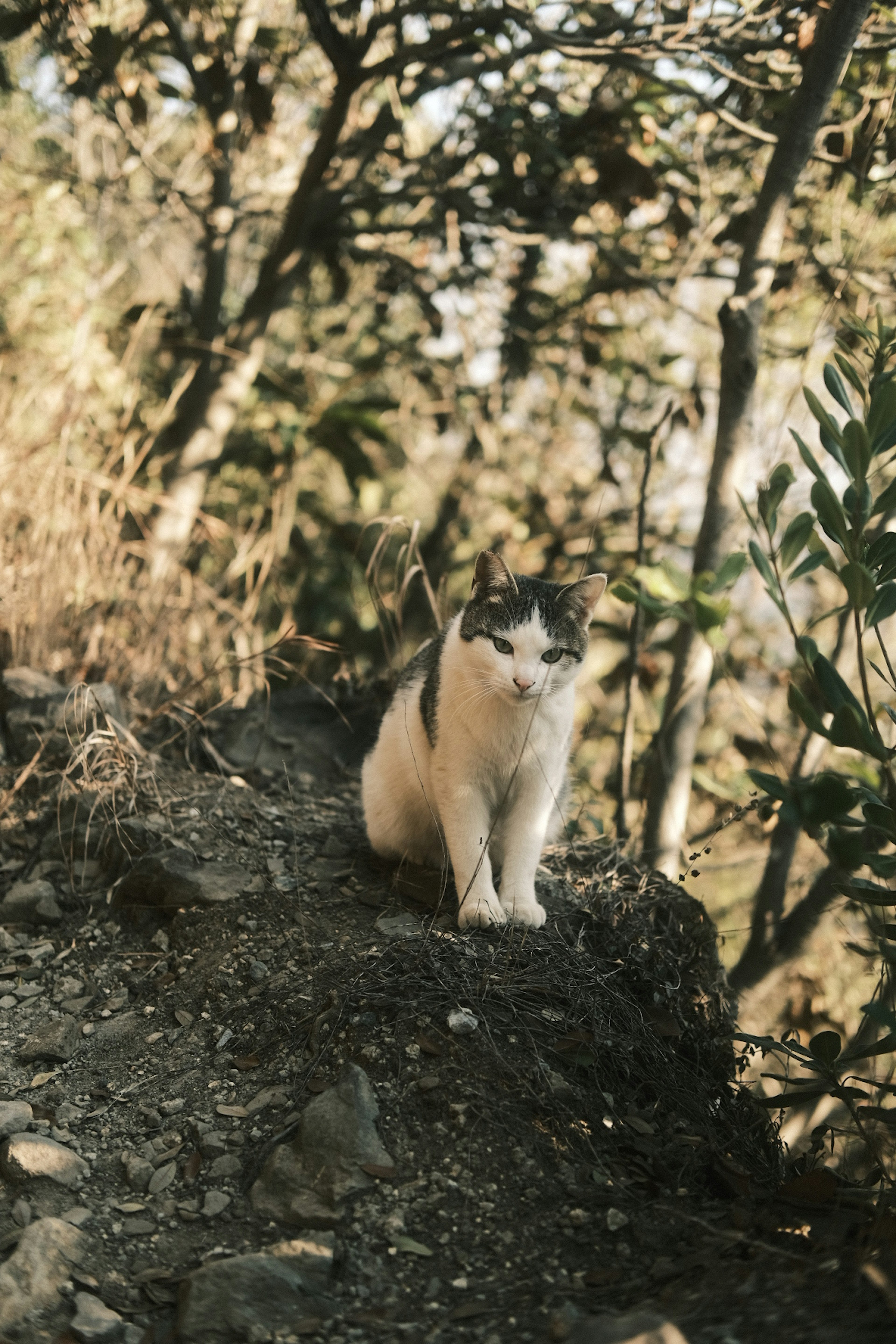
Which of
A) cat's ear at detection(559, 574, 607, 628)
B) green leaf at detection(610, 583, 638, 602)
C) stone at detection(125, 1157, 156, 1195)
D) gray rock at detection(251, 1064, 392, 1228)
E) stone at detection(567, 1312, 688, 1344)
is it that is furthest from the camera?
cat's ear at detection(559, 574, 607, 628)

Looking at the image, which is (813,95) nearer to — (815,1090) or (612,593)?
(612,593)

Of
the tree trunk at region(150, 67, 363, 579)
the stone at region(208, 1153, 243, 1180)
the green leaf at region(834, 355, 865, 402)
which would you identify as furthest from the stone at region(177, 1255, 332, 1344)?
the tree trunk at region(150, 67, 363, 579)

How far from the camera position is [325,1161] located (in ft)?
5.64

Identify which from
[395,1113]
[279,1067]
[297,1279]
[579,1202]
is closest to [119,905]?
[279,1067]

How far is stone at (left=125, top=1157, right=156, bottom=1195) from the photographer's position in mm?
1786

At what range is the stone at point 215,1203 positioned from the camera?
1.71 metres

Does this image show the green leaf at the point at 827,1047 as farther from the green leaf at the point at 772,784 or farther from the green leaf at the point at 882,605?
the green leaf at the point at 882,605

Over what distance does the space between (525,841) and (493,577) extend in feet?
2.28

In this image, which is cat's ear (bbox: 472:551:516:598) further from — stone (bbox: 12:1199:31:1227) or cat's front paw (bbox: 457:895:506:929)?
stone (bbox: 12:1199:31:1227)

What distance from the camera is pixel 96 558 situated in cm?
352

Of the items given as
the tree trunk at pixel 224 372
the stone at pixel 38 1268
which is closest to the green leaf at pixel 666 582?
the stone at pixel 38 1268

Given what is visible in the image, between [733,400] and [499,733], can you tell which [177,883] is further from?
[733,400]

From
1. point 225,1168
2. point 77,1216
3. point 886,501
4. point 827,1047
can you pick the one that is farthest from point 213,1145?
point 886,501

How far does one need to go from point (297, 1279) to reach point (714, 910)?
161 inches
